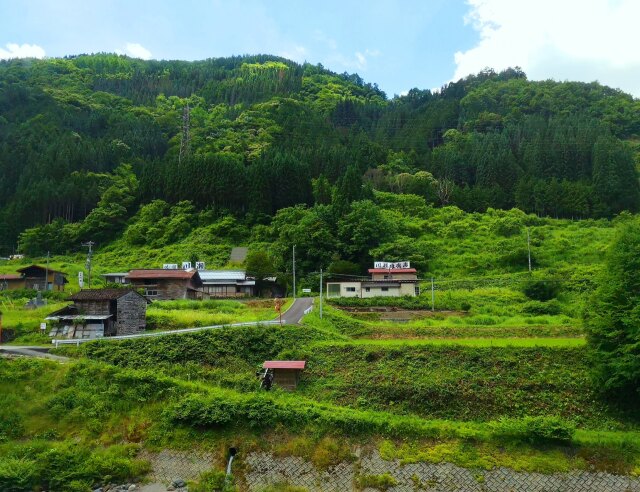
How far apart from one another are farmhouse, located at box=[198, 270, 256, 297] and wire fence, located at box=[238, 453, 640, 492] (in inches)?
1201

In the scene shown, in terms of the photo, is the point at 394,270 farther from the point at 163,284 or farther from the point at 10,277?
the point at 10,277

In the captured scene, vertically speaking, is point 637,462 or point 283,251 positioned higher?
point 283,251

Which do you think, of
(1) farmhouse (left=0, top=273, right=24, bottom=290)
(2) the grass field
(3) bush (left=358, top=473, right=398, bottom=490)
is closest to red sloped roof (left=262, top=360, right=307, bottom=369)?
(2) the grass field

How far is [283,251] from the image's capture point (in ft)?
167

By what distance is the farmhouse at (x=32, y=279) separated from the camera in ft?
148

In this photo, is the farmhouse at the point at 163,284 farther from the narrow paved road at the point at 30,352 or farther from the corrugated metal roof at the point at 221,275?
the narrow paved road at the point at 30,352

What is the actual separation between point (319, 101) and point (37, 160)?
6619 cm

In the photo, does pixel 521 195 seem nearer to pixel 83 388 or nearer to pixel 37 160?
pixel 83 388

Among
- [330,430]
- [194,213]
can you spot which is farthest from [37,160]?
[330,430]

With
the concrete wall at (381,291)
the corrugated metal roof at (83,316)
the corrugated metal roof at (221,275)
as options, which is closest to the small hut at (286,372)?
the corrugated metal roof at (83,316)

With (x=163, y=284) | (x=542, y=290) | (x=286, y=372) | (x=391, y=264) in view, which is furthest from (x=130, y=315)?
(x=542, y=290)

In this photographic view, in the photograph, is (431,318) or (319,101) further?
(319,101)

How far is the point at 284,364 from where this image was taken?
Result: 22.2m

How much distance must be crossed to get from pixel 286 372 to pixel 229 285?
26243 millimetres
